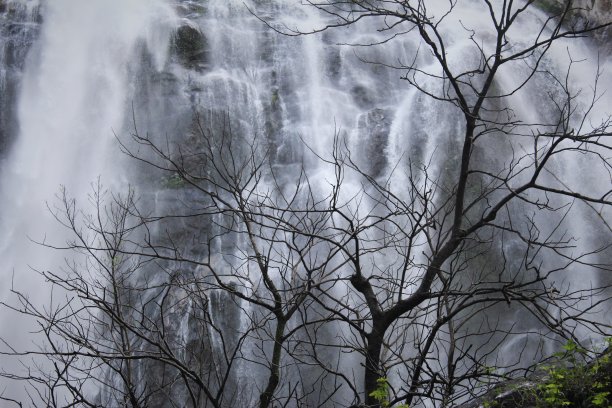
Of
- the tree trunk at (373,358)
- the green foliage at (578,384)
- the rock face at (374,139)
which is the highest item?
the rock face at (374,139)

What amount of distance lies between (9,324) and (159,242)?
3181 mm

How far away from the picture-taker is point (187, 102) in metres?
14.9

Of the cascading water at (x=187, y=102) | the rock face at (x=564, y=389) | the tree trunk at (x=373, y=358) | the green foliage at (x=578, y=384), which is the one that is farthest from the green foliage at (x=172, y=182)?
the green foliage at (x=578, y=384)

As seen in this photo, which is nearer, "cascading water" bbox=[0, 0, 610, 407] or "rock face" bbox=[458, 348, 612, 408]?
"rock face" bbox=[458, 348, 612, 408]

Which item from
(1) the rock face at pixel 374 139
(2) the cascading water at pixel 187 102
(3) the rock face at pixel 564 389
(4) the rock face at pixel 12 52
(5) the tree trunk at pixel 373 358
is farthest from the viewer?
(4) the rock face at pixel 12 52

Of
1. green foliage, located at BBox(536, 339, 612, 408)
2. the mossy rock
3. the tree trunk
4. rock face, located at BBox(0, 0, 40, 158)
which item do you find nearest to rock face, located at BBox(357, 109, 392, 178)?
the mossy rock

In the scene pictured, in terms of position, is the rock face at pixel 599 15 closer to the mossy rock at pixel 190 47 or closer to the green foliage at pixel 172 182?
the mossy rock at pixel 190 47

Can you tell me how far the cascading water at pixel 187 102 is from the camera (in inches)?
542

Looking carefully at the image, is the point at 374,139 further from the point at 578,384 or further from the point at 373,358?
the point at 578,384

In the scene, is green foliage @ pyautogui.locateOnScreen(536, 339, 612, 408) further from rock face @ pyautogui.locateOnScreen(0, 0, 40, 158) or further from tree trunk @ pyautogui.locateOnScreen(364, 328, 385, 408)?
rock face @ pyautogui.locateOnScreen(0, 0, 40, 158)

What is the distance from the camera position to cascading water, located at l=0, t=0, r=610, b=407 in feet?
45.1

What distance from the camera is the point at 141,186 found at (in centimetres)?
1372

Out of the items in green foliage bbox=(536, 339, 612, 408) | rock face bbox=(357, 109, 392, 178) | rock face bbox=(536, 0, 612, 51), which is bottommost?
green foliage bbox=(536, 339, 612, 408)

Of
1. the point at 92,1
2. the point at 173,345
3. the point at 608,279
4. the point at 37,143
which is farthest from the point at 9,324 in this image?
the point at 608,279
